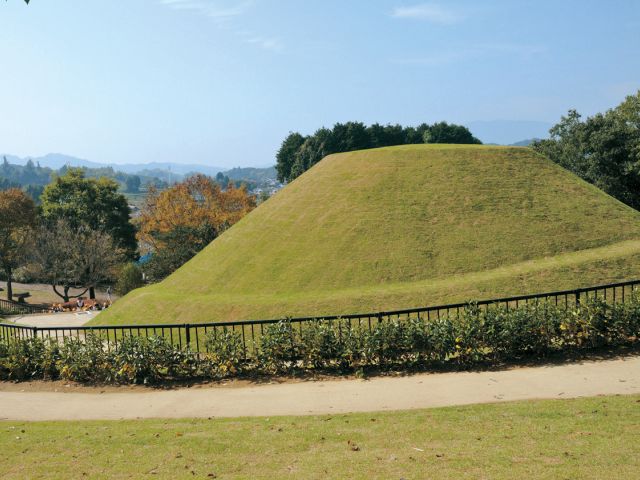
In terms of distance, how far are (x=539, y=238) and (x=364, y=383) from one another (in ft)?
47.9

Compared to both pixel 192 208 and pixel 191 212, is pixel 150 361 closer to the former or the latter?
pixel 191 212

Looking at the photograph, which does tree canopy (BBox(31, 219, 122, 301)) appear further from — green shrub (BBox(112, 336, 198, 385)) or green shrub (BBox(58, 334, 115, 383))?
green shrub (BBox(112, 336, 198, 385))

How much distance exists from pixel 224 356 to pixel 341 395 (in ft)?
10.9

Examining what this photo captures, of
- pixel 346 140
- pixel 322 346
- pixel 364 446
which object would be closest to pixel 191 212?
pixel 346 140

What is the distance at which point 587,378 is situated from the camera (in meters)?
11.0

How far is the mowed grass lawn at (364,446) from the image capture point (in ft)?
21.8

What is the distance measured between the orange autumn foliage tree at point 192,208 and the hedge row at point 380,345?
40713 millimetres

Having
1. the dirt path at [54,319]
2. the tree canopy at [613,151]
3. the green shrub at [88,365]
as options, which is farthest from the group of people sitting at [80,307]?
the tree canopy at [613,151]

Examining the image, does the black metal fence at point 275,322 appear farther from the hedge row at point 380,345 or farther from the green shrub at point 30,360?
the green shrub at point 30,360

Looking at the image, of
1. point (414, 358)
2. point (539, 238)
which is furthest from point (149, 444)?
point (539, 238)

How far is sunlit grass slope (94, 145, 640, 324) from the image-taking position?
20.3 metres

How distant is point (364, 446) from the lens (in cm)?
759

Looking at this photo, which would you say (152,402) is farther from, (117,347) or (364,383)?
(364,383)

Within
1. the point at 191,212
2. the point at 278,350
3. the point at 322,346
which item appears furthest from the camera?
the point at 191,212
